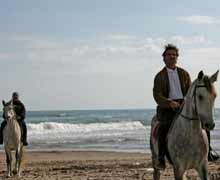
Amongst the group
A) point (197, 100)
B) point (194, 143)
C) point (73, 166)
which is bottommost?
point (73, 166)

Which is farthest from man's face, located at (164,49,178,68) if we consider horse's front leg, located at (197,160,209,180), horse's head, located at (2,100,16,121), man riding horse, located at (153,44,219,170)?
horse's head, located at (2,100,16,121)

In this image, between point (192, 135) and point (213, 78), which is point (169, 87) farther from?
point (213, 78)

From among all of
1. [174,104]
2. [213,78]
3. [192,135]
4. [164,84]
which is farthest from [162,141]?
[213,78]

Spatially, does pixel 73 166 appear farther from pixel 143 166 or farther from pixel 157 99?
pixel 157 99

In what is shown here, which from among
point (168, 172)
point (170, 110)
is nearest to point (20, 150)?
point (168, 172)

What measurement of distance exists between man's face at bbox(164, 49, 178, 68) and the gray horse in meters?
0.90

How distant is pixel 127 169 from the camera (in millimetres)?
14594

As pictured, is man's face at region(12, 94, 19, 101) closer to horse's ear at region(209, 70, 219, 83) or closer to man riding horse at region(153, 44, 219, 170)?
man riding horse at region(153, 44, 219, 170)

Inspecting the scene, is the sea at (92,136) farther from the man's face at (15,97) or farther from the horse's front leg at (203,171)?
the horse's front leg at (203,171)

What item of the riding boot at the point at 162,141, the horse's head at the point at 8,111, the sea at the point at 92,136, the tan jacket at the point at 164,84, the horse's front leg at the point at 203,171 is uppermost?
the tan jacket at the point at 164,84

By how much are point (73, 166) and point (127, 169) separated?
2.37 metres

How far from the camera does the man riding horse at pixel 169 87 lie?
7852mm

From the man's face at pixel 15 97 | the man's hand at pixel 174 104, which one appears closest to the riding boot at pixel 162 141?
the man's hand at pixel 174 104

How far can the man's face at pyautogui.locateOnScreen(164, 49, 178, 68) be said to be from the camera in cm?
791
